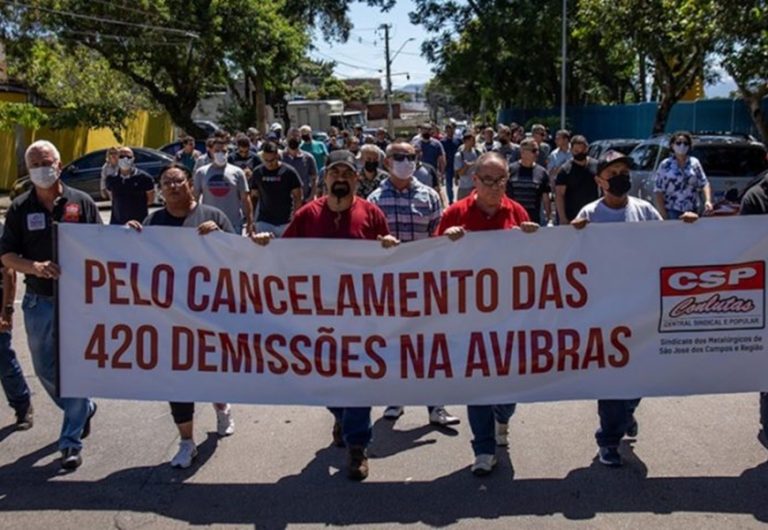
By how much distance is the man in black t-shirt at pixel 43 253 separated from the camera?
532cm

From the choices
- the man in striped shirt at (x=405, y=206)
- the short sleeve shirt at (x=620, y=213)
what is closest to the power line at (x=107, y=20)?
the man in striped shirt at (x=405, y=206)

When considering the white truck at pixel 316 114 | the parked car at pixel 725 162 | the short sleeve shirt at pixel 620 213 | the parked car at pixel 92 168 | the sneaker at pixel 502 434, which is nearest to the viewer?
the short sleeve shirt at pixel 620 213

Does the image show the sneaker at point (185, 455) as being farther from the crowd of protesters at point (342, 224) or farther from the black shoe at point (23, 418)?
the black shoe at point (23, 418)

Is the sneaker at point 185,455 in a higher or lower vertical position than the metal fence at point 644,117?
lower

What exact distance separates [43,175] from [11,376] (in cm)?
144

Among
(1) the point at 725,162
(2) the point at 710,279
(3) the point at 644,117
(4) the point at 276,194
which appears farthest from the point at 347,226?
(3) the point at 644,117

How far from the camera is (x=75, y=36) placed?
104ft

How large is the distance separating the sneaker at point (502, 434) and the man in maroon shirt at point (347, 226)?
87 cm

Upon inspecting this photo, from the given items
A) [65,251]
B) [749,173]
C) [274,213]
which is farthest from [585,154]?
[65,251]

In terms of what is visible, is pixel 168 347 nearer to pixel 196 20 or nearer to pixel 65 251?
pixel 65 251

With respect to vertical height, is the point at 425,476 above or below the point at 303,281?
below

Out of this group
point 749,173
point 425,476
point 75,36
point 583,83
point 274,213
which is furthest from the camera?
point 583,83

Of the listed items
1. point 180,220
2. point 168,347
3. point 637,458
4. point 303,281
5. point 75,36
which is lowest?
point 637,458

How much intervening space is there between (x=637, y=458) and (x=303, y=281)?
2191 mm
